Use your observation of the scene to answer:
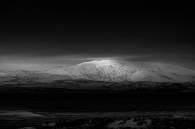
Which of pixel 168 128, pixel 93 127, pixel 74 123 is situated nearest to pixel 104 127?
pixel 93 127

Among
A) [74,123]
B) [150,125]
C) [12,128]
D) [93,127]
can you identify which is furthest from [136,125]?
[12,128]

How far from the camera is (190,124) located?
103 ft

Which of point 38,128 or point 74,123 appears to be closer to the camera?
point 38,128

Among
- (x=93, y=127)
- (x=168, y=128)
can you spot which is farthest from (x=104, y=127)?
(x=168, y=128)

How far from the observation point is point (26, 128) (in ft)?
96.6

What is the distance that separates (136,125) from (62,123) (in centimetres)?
625

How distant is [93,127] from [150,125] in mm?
4615

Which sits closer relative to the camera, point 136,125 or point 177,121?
point 136,125

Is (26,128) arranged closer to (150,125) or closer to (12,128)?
(12,128)

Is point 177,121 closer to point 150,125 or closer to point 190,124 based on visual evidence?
point 190,124

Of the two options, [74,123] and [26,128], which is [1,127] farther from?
[74,123]

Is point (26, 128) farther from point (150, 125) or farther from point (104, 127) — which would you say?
point (150, 125)

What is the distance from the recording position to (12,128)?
30047mm

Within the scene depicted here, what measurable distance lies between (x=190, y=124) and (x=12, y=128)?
14.7 m
